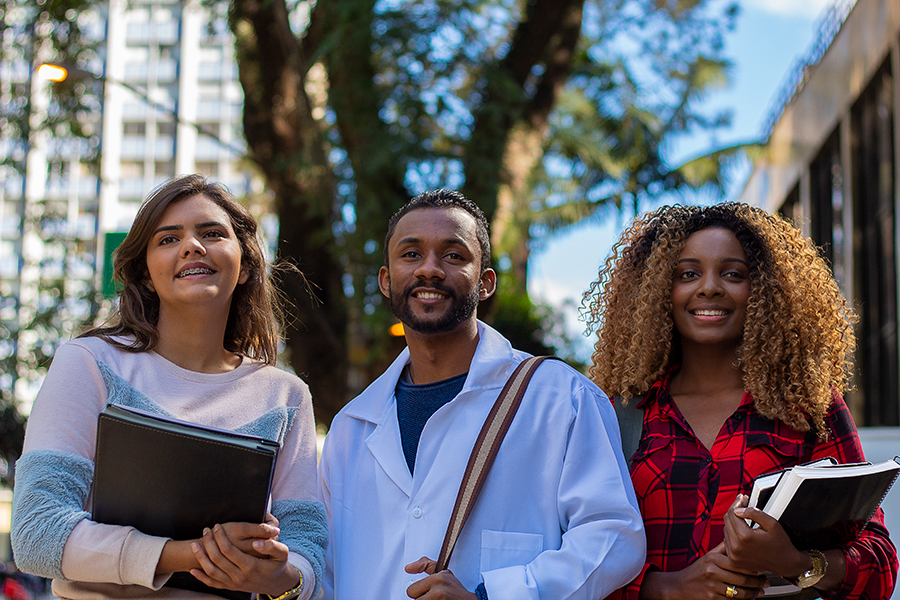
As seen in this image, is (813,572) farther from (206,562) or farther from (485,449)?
(206,562)

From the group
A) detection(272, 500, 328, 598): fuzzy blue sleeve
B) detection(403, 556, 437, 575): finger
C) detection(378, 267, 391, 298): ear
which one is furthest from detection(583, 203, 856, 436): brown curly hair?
detection(272, 500, 328, 598): fuzzy blue sleeve

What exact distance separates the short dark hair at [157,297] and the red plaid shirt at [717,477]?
1483mm

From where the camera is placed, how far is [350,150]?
12000 millimetres

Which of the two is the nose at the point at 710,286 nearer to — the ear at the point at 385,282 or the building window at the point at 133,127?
the ear at the point at 385,282

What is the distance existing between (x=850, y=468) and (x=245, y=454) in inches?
67.8

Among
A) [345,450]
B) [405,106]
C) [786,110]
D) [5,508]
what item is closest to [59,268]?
[405,106]

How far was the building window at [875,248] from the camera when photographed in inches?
538

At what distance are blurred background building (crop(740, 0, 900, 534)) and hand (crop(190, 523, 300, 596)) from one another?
11.1 meters

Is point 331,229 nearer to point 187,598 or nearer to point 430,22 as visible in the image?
point 430,22

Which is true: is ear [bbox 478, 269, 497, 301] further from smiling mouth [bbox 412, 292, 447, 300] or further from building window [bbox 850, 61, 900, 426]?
building window [bbox 850, 61, 900, 426]

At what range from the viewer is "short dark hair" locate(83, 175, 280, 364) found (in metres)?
3.46

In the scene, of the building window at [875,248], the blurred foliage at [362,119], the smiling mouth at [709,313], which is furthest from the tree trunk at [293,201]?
the smiling mouth at [709,313]

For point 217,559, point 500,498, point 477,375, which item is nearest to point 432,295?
point 477,375

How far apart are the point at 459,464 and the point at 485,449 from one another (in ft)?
0.43
